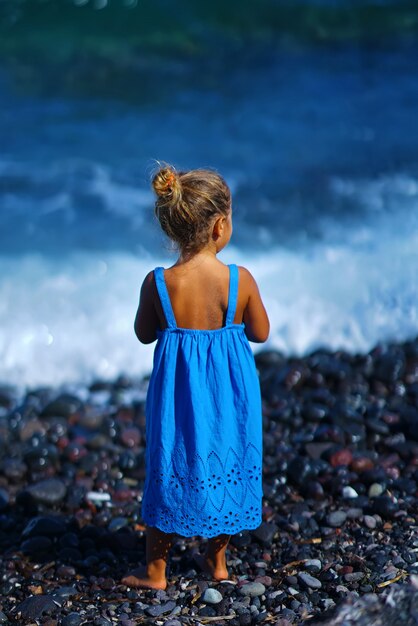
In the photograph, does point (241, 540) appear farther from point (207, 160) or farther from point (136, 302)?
point (207, 160)

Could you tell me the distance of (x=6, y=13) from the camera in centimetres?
1483

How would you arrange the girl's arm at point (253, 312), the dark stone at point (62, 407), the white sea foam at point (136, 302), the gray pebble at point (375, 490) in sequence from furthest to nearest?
the white sea foam at point (136, 302)
the dark stone at point (62, 407)
the gray pebble at point (375, 490)
the girl's arm at point (253, 312)

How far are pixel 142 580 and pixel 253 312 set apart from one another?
1192mm

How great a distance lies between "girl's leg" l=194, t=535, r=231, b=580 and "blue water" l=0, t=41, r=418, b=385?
7.18 ft

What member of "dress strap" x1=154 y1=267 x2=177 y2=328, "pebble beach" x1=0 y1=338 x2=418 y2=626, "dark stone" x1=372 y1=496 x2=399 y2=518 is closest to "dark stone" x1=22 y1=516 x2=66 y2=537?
"pebble beach" x1=0 y1=338 x2=418 y2=626

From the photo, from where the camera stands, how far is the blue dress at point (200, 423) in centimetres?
346

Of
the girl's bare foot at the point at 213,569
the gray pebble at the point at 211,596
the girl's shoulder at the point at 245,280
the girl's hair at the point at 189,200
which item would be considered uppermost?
the girl's hair at the point at 189,200

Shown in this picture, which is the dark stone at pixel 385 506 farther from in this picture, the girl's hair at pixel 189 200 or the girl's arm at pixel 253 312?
the girl's hair at pixel 189 200

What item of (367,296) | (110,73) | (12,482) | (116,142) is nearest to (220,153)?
(116,142)

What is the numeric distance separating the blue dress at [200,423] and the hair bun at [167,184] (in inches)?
13.2

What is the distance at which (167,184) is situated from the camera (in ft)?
10.8

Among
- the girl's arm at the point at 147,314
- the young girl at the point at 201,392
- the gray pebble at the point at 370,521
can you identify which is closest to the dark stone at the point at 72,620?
the young girl at the point at 201,392

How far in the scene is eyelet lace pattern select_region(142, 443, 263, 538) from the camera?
11.4 feet

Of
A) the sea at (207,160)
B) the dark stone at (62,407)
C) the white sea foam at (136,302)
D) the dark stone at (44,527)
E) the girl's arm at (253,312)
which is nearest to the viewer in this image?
the girl's arm at (253,312)
